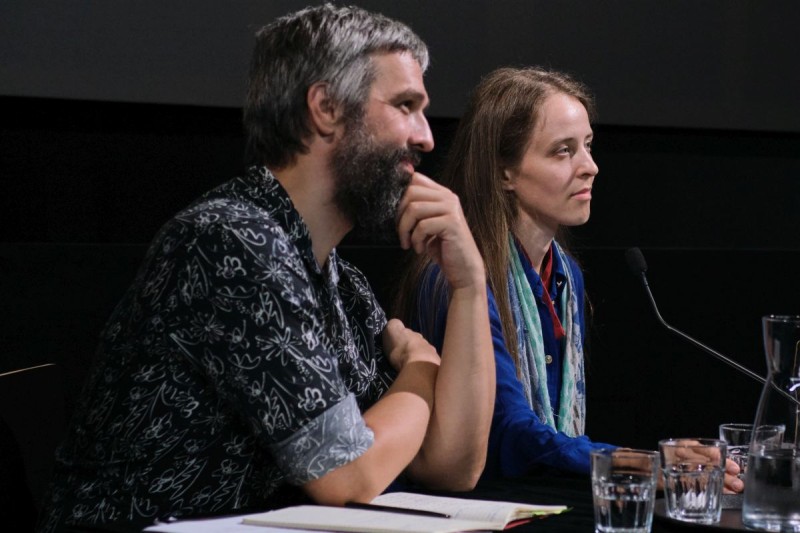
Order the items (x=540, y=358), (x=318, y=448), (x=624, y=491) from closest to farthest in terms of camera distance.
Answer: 1. (x=624, y=491)
2. (x=318, y=448)
3. (x=540, y=358)

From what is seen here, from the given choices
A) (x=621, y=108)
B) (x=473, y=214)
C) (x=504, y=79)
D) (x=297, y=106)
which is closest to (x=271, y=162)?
(x=297, y=106)

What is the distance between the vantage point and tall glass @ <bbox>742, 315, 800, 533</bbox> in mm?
1223

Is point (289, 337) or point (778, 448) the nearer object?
point (778, 448)

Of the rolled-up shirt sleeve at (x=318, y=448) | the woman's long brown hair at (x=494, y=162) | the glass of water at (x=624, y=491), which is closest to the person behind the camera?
the glass of water at (x=624, y=491)

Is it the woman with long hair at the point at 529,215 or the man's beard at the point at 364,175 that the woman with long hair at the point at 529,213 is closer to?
the woman with long hair at the point at 529,215

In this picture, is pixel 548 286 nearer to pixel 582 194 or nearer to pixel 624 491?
pixel 582 194

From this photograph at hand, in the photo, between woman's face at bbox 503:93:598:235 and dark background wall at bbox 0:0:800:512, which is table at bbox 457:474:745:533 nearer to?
woman's face at bbox 503:93:598:235

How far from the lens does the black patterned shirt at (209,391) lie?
136cm

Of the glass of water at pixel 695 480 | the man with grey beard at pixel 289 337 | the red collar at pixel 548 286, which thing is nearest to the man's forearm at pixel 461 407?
the man with grey beard at pixel 289 337

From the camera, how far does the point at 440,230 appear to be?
1.71 metres

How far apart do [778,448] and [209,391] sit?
0.72m

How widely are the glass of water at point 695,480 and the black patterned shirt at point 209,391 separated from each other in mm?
394

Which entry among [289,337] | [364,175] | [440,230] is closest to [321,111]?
[364,175]

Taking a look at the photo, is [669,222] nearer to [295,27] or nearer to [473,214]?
[473,214]
